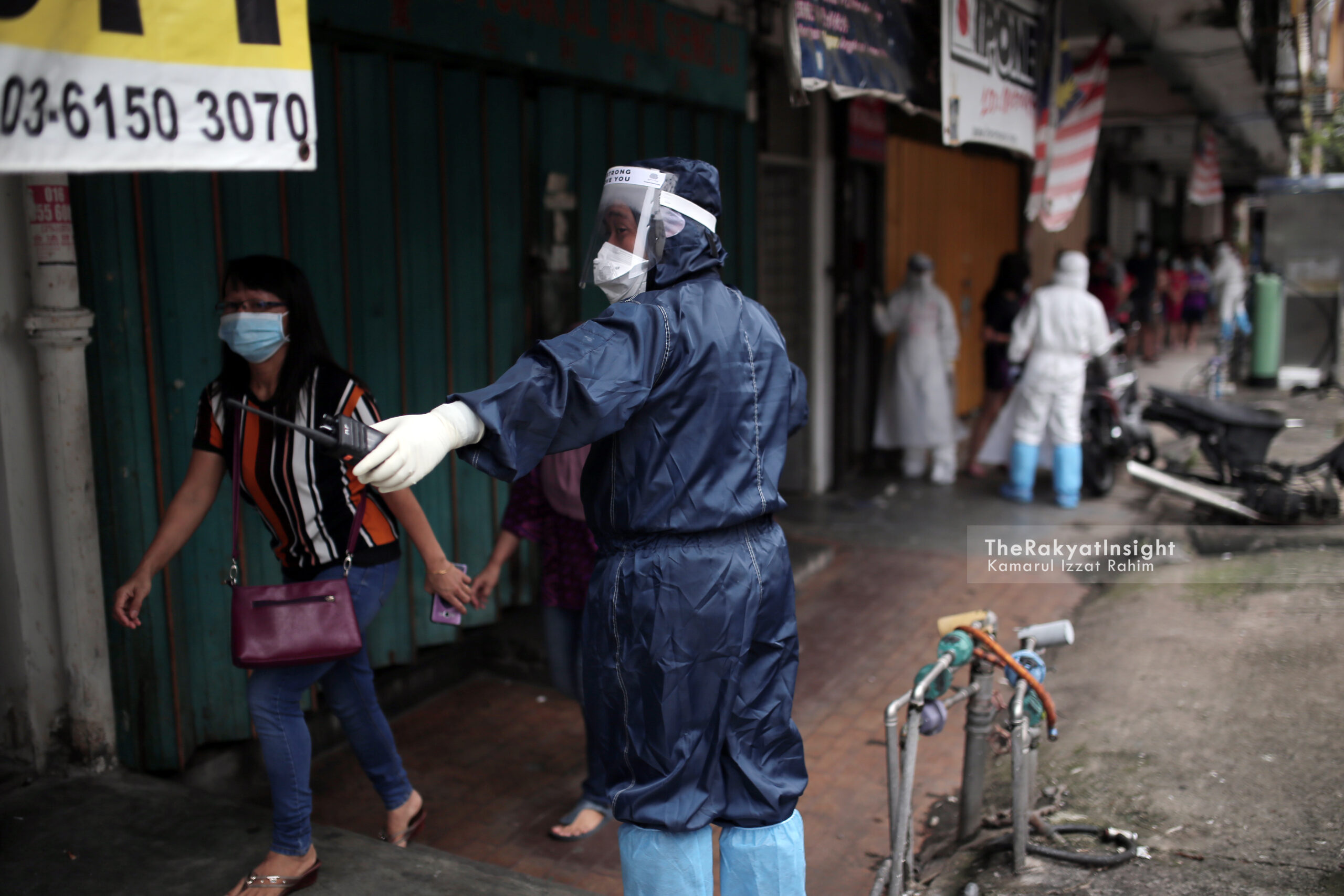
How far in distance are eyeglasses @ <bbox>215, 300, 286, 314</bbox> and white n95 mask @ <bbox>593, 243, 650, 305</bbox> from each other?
42.1 inches

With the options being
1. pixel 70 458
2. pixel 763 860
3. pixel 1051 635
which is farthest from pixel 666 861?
pixel 70 458

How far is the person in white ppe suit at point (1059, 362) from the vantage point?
8344mm

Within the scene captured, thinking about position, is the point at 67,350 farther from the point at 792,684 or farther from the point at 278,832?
the point at 792,684

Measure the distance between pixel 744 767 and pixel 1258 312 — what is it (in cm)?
1476

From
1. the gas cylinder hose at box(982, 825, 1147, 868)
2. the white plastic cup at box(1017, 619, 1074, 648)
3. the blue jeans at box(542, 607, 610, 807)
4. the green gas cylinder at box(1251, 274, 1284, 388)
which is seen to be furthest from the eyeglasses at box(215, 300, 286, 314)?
the green gas cylinder at box(1251, 274, 1284, 388)

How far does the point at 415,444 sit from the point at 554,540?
2.04 m

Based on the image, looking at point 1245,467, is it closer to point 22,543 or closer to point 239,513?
point 239,513

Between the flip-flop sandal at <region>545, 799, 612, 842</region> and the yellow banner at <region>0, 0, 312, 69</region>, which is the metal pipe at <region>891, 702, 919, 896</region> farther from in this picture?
the yellow banner at <region>0, 0, 312, 69</region>

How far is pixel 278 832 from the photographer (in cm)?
315

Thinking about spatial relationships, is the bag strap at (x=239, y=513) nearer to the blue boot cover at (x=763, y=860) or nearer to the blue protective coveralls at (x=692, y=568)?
the blue protective coveralls at (x=692, y=568)

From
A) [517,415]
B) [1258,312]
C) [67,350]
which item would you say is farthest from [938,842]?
[1258,312]

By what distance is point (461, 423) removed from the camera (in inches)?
81.9

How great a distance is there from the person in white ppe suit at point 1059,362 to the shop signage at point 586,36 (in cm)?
304

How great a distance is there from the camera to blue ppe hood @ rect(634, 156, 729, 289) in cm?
257
